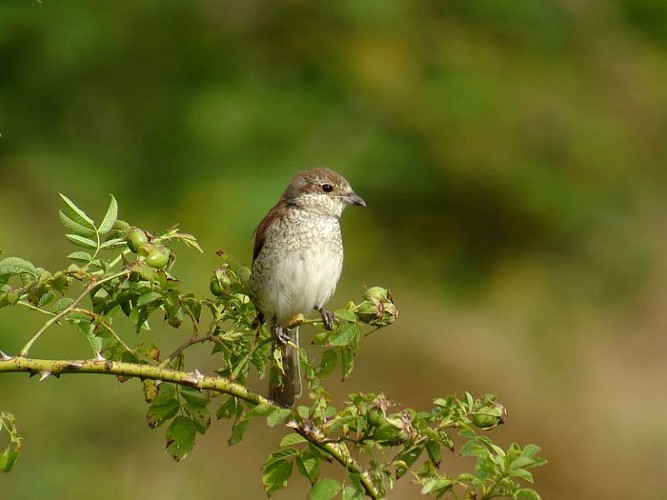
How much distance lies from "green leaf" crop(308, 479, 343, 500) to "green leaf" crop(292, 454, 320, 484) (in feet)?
0.23

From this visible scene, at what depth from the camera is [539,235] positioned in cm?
1027

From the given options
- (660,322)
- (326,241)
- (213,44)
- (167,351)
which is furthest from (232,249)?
(660,322)

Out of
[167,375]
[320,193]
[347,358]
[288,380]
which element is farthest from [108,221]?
[320,193]

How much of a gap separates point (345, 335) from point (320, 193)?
2301 millimetres

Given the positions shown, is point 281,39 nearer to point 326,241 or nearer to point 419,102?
point 419,102

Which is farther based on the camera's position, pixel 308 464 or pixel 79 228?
pixel 79 228

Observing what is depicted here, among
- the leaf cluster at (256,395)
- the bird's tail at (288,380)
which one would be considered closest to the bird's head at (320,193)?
the bird's tail at (288,380)

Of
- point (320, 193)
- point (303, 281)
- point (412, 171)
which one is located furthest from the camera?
point (412, 171)

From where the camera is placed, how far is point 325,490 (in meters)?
2.35

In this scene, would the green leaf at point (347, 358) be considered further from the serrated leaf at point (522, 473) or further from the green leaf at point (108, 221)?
the green leaf at point (108, 221)

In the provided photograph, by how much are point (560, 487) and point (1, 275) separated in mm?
6764

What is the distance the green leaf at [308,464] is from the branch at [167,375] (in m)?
0.07

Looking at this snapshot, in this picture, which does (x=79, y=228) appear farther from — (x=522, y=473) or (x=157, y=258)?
(x=522, y=473)

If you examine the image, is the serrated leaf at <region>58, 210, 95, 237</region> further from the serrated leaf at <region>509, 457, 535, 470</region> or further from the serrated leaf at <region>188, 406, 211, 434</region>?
the serrated leaf at <region>509, 457, 535, 470</region>
